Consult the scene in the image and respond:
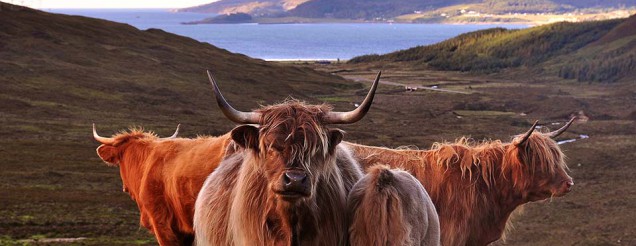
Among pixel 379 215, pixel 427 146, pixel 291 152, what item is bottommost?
pixel 427 146

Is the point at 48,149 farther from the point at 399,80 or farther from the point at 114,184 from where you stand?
the point at 399,80

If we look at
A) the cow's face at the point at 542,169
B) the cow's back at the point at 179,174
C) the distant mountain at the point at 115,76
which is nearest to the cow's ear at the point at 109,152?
the cow's back at the point at 179,174

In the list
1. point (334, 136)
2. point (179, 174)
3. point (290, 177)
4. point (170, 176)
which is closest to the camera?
point (290, 177)

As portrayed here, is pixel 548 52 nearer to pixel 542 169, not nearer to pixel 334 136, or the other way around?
pixel 542 169

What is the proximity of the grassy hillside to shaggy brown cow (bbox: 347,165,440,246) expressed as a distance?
51.0 feet

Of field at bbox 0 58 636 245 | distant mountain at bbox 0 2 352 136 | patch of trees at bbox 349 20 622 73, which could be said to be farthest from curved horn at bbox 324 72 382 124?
patch of trees at bbox 349 20 622 73

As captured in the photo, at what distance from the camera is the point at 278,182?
6391 millimetres

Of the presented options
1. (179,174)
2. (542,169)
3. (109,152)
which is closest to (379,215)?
(179,174)

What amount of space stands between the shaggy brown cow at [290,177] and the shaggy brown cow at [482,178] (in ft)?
11.7

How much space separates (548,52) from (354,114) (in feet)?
402

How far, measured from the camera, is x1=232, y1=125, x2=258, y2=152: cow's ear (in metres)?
6.84

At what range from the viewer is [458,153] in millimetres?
11070

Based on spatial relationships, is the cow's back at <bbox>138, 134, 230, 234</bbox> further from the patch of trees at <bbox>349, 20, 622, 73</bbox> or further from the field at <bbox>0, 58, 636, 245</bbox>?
the patch of trees at <bbox>349, 20, 622, 73</bbox>

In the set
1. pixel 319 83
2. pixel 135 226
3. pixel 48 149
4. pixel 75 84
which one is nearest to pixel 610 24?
pixel 319 83
